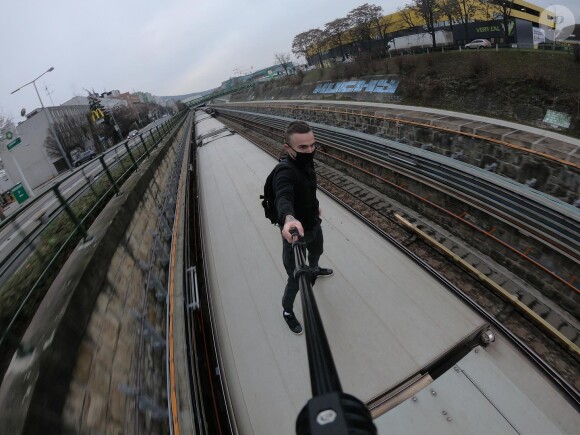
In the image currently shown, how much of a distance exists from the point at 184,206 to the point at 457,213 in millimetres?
5818

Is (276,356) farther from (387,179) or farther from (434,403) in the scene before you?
(387,179)

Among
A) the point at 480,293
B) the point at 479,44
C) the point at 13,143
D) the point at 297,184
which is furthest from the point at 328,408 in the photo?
the point at 479,44

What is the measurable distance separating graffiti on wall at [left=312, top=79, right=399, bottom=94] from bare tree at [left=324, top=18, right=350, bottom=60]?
10877mm

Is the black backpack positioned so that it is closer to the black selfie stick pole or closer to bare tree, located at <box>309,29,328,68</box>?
the black selfie stick pole

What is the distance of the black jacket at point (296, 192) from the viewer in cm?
233

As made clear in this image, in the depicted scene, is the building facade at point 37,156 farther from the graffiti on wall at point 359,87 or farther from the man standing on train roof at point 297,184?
the man standing on train roof at point 297,184

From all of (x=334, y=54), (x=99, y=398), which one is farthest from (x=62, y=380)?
(x=334, y=54)

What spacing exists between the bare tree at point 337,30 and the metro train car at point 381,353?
45169 millimetres

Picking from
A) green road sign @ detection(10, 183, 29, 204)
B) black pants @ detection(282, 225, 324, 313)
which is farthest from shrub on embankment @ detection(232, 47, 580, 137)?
green road sign @ detection(10, 183, 29, 204)

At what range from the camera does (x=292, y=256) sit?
307cm

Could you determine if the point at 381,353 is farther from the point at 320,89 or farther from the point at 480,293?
the point at 320,89

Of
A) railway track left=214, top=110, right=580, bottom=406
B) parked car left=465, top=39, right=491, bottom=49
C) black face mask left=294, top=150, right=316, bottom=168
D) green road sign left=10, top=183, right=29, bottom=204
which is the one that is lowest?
railway track left=214, top=110, right=580, bottom=406

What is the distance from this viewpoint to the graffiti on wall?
2643cm

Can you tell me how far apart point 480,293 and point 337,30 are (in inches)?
1839
